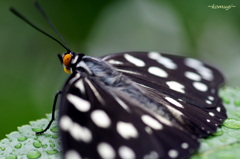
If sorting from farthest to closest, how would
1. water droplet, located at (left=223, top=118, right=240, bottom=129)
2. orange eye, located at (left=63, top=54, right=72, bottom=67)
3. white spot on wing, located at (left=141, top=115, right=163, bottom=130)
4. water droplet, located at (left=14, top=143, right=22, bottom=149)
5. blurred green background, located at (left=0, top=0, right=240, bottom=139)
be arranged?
blurred green background, located at (left=0, top=0, right=240, bottom=139), orange eye, located at (left=63, top=54, right=72, bottom=67), water droplet, located at (left=223, top=118, right=240, bottom=129), water droplet, located at (left=14, top=143, right=22, bottom=149), white spot on wing, located at (left=141, top=115, right=163, bottom=130)

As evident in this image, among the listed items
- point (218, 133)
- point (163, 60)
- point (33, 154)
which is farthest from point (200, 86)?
point (33, 154)

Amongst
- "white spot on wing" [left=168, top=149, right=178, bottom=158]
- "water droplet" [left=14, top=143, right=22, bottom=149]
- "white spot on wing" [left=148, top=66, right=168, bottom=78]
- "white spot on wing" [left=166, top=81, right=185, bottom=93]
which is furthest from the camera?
"white spot on wing" [left=148, top=66, right=168, bottom=78]

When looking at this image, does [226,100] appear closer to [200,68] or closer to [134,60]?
[200,68]

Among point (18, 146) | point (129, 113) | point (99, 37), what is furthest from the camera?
point (99, 37)

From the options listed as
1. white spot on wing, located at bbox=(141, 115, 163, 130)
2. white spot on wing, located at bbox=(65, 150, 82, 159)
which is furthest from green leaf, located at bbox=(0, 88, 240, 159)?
white spot on wing, located at bbox=(65, 150, 82, 159)

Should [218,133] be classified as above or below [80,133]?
below

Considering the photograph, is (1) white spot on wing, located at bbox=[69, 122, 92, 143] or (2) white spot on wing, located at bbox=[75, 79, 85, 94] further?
(2) white spot on wing, located at bbox=[75, 79, 85, 94]

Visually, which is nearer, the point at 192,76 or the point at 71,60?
the point at 71,60

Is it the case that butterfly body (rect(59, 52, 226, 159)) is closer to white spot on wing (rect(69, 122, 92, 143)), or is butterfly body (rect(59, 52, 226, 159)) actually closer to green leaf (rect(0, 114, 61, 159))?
white spot on wing (rect(69, 122, 92, 143))

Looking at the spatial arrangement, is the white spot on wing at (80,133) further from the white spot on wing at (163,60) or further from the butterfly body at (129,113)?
the white spot on wing at (163,60)
